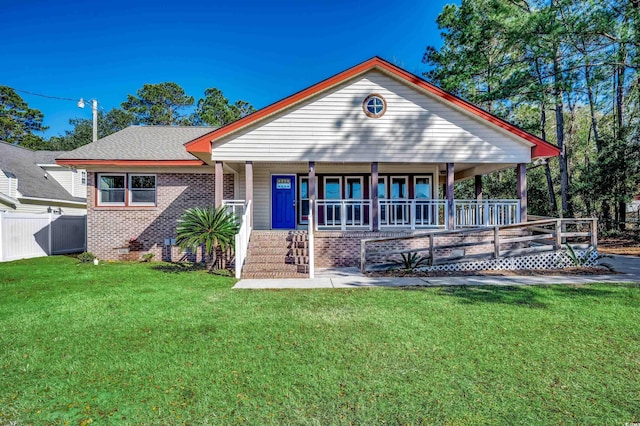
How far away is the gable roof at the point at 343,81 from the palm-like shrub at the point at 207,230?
2368mm

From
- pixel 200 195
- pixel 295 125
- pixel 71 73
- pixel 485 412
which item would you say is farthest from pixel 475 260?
pixel 71 73

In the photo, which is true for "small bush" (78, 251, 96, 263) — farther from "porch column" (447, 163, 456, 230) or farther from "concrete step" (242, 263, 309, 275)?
"porch column" (447, 163, 456, 230)

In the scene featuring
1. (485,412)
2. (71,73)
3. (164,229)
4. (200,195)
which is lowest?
(485,412)

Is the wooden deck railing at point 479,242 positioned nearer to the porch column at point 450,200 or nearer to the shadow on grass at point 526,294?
the porch column at point 450,200

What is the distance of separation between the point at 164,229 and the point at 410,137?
9192 millimetres

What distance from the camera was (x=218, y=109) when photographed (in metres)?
40.2

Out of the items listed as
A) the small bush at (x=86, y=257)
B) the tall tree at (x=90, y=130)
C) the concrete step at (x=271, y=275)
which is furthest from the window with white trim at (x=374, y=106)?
the tall tree at (x=90, y=130)

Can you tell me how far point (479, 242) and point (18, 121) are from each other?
54.9 m

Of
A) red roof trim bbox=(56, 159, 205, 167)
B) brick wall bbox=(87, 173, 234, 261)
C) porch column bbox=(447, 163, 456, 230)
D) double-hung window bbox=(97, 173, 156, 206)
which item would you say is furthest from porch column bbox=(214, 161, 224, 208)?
porch column bbox=(447, 163, 456, 230)

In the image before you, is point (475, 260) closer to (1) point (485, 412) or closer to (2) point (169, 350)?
(1) point (485, 412)

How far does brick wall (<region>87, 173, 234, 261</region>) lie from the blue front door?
235cm

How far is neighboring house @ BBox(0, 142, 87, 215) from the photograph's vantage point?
15227mm

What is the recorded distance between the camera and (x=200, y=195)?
39.7ft

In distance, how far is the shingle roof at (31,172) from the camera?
52.9ft
